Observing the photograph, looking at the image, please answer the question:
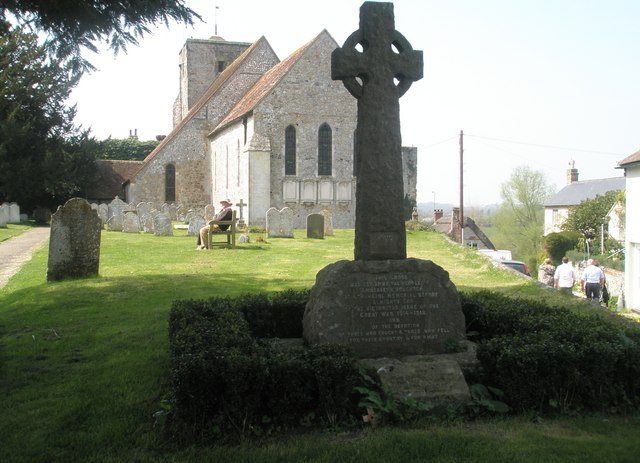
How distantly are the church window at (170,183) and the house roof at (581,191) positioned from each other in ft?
115

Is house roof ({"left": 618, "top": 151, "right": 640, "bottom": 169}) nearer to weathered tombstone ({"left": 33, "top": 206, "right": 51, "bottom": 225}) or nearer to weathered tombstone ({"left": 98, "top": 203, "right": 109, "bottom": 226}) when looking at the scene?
weathered tombstone ({"left": 98, "top": 203, "right": 109, "bottom": 226})

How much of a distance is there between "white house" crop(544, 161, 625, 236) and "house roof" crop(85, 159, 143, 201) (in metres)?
36.7

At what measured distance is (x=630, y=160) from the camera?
2594 cm

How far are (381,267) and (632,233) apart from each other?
24.1 metres

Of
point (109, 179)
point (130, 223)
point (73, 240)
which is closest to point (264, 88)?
point (130, 223)

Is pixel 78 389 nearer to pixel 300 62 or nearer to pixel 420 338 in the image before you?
pixel 420 338

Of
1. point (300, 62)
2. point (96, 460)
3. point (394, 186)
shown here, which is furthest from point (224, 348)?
point (300, 62)

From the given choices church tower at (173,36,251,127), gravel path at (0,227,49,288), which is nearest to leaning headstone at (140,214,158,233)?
gravel path at (0,227,49,288)

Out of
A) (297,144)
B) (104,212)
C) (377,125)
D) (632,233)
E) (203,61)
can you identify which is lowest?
(632,233)

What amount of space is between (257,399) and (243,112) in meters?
27.8

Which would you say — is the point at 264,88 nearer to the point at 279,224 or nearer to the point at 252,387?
the point at 279,224

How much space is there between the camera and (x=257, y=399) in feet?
14.3

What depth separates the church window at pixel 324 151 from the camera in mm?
30812

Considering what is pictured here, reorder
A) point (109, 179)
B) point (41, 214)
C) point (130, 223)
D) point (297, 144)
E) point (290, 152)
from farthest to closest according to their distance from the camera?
point (109, 179)
point (41, 214)
point (290, 152)
point (297, 144)
point (130, 223)
